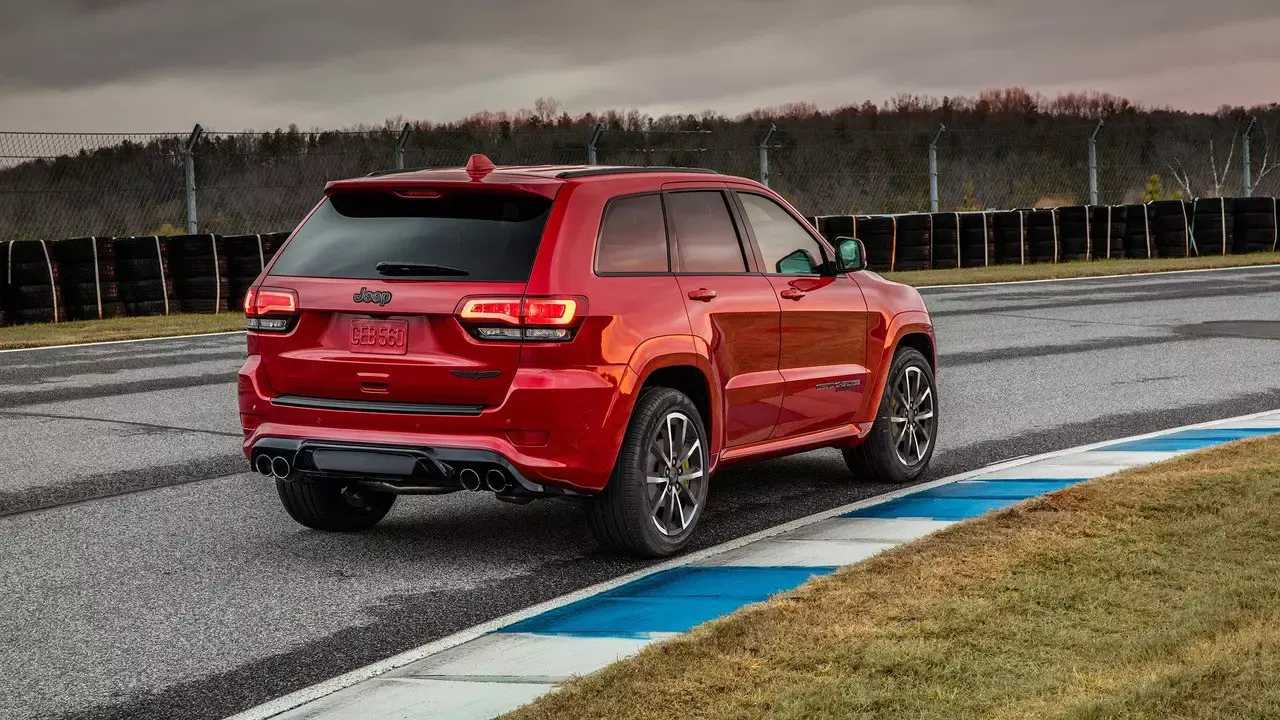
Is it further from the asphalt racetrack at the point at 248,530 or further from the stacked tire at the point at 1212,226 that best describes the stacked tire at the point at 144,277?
the stacked tire at the point at 1212,226

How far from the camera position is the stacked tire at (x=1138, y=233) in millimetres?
31391

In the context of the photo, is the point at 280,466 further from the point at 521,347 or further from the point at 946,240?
the point at 946,240

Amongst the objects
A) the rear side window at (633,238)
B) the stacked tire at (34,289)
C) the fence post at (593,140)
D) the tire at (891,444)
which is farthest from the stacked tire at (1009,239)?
the rear side window at (633,238)

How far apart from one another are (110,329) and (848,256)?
45.2 ft

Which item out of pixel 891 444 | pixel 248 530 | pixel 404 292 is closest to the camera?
pixel 404 292

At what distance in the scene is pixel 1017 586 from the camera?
18.7 ft

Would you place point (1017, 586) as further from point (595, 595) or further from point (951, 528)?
point (595, 595)

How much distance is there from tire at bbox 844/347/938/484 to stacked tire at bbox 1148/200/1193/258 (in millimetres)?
24659

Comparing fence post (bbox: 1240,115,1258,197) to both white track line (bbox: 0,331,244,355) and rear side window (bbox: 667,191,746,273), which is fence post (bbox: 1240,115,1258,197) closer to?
white track line (bbox: 0,331,244,355)

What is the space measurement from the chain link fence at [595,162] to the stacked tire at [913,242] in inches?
113

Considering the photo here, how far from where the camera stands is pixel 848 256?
7992 mm

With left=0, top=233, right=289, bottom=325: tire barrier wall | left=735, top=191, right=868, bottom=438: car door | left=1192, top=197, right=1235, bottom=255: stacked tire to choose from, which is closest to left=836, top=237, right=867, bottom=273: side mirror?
left=735, top=191, right=868, bottom=438: car door

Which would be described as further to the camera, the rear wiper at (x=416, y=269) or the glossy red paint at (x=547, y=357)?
the rear wiper at (x=416, y=269)

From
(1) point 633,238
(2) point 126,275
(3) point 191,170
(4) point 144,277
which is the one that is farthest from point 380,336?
(3) point 191,170
